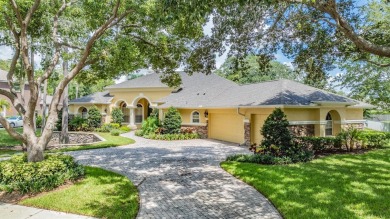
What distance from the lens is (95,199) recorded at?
22.4 ft

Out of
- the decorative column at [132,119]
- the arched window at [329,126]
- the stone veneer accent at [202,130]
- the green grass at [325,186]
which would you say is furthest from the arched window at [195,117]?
the green grass at [325,186]

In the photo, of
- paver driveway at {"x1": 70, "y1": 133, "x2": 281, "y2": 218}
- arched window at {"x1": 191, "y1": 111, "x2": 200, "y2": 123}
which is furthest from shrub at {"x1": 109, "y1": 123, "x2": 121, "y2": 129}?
paver driveway at {"x1": 70, "y1": 133, "x2": 281, "y2": 218}

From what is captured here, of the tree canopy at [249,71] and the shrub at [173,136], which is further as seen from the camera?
the shrub at [173,136]

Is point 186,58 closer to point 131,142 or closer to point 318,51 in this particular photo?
point 318,51

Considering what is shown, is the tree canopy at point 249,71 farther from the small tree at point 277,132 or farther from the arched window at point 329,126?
the arched window at point 329,126

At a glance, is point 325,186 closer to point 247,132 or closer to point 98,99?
point 247,132

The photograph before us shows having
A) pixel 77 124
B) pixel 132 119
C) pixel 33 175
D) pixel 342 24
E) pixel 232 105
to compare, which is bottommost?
pixel 33 175

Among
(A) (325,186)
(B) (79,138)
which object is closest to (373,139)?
(A) (325,186)

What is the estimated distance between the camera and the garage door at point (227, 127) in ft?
59.6

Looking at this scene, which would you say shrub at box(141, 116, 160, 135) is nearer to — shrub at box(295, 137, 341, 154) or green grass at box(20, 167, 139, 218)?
shrub at box(295, 137, 341, 154)

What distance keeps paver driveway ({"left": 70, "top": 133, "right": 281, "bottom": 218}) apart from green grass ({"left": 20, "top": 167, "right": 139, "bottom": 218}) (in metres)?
0.35

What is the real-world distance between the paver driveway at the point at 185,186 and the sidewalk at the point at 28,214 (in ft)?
5.81

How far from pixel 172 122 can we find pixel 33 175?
46.9 ft

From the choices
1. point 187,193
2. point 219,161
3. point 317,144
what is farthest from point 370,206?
point 317,144
